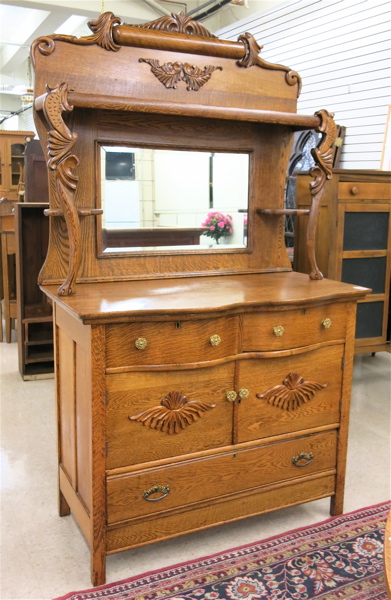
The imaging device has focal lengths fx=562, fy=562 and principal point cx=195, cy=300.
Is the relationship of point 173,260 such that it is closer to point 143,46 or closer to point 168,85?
point 168,85

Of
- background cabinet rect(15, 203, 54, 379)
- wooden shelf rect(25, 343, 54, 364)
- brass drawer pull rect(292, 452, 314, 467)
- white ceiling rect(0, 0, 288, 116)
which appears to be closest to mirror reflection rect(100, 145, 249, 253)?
brass drawer pull rect(292, 452, 314, 467)

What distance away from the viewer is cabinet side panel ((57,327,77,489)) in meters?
2.07

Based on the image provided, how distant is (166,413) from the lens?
6.34ft

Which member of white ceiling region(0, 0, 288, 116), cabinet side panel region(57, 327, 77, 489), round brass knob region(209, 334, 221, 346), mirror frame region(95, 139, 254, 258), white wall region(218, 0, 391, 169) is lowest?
cabinet side panel region(57, 327, 77, 489)

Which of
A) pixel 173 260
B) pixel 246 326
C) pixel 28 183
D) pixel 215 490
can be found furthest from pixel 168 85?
pixel 28 183

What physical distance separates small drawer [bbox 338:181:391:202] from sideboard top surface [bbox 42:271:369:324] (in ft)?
3.52

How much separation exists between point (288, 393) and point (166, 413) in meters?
0.52

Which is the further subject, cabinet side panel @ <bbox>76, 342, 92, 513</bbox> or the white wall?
the white wall

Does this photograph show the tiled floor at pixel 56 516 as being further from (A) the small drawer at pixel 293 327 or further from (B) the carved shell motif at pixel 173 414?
(A) the small drawer at pixel 293 327

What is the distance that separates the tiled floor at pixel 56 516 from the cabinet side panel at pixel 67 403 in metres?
0.27

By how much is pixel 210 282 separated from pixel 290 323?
45 cm

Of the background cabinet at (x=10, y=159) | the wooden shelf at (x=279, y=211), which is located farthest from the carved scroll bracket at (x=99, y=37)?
the background cabinet at (x=10, y=159)

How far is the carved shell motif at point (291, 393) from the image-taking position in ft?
7.06

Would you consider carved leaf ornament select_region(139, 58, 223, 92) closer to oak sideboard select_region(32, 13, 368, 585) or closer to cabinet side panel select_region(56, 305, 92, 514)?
oak sideboard select_region(32, 13, 368, 585)
